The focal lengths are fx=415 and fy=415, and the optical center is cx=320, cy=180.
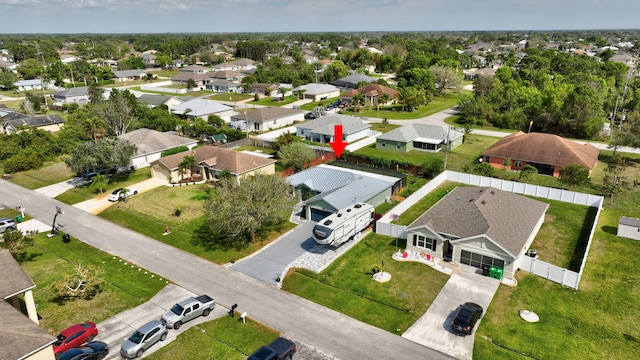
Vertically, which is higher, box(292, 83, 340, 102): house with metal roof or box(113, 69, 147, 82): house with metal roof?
box(113, 69, 147, 82): house with metal roof

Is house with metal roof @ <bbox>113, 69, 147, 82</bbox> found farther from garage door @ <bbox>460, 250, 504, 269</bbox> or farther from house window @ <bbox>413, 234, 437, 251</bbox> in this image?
garage door @ <bbox>460, 250, 504, 269</bbox>

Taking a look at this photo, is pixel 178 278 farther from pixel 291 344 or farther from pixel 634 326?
pixel 634 326

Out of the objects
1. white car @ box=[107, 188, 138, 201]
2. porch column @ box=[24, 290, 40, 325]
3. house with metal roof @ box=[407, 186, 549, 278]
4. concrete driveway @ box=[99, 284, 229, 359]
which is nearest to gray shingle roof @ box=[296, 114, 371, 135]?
white car @ box=[107, 188, 138, 201]

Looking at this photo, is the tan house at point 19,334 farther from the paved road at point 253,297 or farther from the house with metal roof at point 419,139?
the house with metal roof at point 419,139

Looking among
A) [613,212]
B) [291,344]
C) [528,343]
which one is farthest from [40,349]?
[613,212]

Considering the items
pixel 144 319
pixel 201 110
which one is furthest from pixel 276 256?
pixel 201 110

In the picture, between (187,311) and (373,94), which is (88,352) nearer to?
(187,311)

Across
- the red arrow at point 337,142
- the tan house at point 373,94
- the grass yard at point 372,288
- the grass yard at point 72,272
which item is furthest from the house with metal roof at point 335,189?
the tan house at point 373,94

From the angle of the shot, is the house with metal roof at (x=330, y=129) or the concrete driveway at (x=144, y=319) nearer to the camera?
the concrete driveway at (x=144, y=319)
